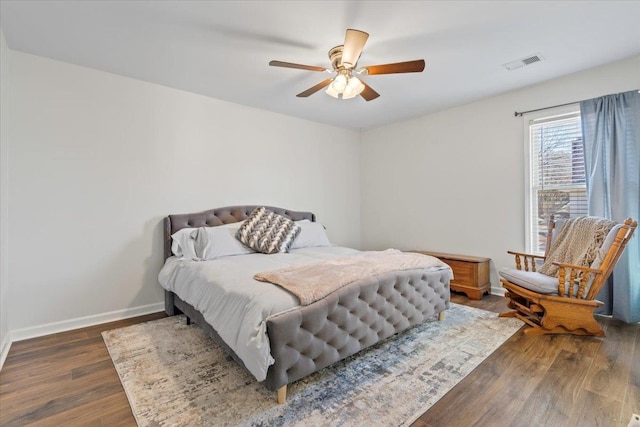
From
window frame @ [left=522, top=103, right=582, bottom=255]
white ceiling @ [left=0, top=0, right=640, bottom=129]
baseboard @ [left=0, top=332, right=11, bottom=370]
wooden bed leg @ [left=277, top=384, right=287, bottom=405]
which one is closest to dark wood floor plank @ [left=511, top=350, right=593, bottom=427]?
wooden bed leg @ [left=277, top=384, right=287, bottom=405]

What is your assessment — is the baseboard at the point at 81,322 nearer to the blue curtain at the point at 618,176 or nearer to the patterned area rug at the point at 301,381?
the patterned area rug at the point at 301,381

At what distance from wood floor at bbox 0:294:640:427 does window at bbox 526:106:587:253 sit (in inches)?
52.7

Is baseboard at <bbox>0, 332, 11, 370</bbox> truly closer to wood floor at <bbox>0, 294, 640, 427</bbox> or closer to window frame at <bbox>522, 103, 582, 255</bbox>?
wood floor at <bbox>0, 294, 640, 427</bbox>

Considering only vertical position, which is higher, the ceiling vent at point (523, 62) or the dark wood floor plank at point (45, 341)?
the ceiling vent at point (523, 62)

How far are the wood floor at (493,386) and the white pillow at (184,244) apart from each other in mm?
1009

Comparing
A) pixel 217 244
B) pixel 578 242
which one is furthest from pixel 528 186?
pixel 217 244

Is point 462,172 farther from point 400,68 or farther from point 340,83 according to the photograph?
point 340,83

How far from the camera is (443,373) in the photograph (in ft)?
6.82

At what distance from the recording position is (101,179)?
307 centimetres

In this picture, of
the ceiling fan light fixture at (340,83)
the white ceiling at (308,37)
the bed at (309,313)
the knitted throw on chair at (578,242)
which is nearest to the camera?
the bed at (309,313)

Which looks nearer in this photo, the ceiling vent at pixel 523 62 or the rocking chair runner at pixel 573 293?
the rocking chair runner at pixel 573 293

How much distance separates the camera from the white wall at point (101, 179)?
2.72 meters

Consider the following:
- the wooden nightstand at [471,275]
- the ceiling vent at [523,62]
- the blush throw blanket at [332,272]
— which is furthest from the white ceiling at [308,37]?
the wooden nightstand at [471,275]

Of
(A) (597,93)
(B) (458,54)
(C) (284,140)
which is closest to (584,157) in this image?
(A) (597,93)
